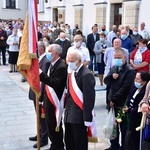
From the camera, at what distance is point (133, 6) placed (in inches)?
593

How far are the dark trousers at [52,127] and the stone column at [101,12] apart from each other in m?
14.4

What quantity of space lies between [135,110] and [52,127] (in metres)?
1.36

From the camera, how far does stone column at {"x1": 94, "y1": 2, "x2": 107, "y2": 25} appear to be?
18312 mm

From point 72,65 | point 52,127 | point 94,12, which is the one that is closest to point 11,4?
point 94,12

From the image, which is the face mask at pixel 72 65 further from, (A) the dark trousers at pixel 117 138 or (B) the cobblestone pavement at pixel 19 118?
(B) the cobblestone pavement at pixel 19 118

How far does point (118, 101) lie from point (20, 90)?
208 inches

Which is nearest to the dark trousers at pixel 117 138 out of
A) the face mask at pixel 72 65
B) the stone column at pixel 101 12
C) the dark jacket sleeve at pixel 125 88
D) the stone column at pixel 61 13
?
the dark jacket sleeve at pixel 125 88

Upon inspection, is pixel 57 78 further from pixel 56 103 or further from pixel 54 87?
pixel 56 103

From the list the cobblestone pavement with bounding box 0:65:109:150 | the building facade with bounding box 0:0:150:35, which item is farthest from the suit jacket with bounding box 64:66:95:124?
the building facade with bounding box 0:0:150:35

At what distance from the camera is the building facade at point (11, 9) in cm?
3566

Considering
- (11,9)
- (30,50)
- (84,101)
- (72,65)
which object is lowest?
(84,101)

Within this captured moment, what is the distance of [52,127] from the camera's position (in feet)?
15.8

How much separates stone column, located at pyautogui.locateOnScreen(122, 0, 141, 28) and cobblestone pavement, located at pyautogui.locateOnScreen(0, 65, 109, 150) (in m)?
7.19

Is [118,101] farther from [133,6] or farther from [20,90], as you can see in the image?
[133,6]
